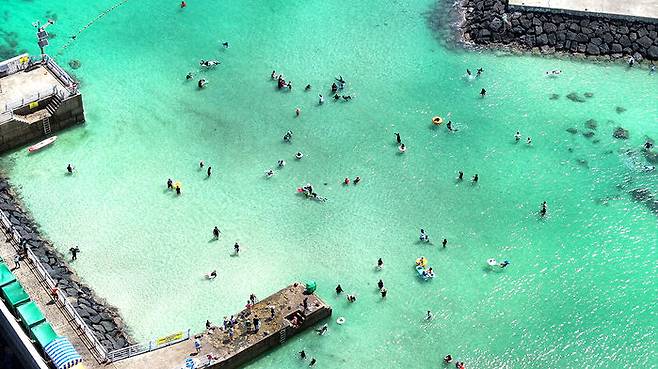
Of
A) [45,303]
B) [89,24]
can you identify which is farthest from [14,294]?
[89,24]

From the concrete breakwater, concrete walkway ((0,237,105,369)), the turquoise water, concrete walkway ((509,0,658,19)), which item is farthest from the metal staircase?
concrete walkway ((509,0,658,19))

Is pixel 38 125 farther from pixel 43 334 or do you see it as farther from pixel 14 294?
pixel 43 334

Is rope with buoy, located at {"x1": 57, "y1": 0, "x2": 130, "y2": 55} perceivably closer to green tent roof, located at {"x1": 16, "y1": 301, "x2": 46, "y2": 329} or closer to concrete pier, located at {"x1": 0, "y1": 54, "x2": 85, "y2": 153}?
concrete pier, located at {"x1": 0, "y1": 54, "x2": 85, "y2": 153}

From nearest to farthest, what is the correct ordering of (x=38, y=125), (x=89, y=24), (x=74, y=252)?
(x=74, y=252) → (x=38, y=125) → (x=89, y=24)

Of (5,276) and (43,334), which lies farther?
(5,276)

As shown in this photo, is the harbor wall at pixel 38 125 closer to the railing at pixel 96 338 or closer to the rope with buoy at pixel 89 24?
the rope with buoy at pixel 89 24

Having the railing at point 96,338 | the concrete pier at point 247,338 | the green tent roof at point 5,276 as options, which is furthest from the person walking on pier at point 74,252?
the concrete pier at point 247,338

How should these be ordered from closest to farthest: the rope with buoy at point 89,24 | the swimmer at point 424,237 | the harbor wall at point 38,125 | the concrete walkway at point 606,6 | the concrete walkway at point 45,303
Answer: the concrete walkway at point 45,303 < the swimmer at point 424,237 < the harbor wall at point 38,125 < the rope with buoy at point 89,24 < the concrete walkway at point 606,6

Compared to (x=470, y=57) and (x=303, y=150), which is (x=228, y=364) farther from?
(x=470, y=57)
